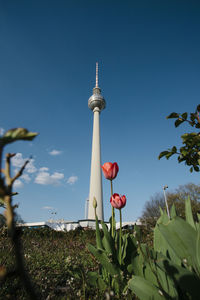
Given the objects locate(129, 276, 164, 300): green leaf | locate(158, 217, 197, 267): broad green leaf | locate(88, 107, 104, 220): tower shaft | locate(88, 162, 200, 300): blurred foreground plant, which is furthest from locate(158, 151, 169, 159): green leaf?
locate(88, 107, 104, 220): tower shaft

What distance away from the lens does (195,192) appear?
87.7 feet

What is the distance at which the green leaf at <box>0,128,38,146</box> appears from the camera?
39cm

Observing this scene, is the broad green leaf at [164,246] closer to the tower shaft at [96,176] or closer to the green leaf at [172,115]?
the green leaf at [172,115]

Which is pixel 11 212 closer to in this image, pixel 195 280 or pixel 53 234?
pixel 195 280

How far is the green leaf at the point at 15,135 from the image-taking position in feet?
1.29

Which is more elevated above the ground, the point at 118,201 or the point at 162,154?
the point at 162,154

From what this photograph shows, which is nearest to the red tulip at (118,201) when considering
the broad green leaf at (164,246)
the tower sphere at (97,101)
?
the broad green leaf at (164,246)

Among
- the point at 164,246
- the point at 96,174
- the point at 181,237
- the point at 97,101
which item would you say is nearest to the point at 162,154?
the point at 164,246

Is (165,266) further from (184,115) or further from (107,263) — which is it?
(184,115)

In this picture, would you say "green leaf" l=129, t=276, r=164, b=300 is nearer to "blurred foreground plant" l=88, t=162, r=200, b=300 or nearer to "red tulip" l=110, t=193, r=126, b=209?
"blurred foreground plant" l=88, t=162, r=200, b=300

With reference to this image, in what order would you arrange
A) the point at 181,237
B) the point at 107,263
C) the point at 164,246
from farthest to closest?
the point at 107,263, the point at 164,246, the point at 181,237

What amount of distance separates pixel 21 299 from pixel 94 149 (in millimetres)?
28336

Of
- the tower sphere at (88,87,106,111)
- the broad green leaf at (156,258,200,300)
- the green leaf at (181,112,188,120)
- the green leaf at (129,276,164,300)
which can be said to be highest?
the tower sphere at (88,87,106,111)

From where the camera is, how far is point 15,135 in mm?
395
